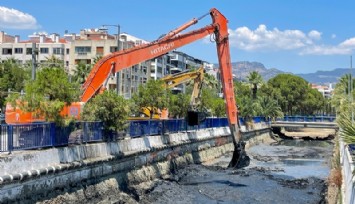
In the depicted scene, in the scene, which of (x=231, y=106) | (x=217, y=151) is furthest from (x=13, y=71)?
(x=231, y=106)

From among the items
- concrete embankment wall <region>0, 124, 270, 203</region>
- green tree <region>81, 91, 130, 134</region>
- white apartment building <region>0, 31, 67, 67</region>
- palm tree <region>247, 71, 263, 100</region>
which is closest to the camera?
concrete embankment wall <region>0, 124, 270, 203</region>

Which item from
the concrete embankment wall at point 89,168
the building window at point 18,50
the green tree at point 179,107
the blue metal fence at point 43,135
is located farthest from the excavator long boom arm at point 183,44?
the building window at point 18,50

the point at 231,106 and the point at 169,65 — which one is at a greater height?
the point at 169,65

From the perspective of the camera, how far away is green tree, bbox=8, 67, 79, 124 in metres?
19.4

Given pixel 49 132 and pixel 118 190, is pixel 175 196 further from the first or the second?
pixel 49 132

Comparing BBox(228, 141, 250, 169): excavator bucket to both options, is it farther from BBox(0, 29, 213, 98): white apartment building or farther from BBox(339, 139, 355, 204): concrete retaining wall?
BBox(0, 29, 213, 98): white apartment building

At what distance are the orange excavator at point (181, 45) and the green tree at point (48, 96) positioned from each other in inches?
214

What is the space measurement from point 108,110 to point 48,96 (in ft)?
14.1

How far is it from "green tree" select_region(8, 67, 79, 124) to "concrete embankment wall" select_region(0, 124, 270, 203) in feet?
5.37

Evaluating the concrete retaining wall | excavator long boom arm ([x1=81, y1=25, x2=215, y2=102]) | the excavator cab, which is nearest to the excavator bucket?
the excavator cab

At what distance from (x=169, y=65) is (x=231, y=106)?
90.5 metres

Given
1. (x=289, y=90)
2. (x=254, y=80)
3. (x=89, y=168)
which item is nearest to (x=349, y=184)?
(x=89, y=168)

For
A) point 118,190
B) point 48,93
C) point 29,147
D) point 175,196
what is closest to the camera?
point 29,147

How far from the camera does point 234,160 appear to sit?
34.8 m
